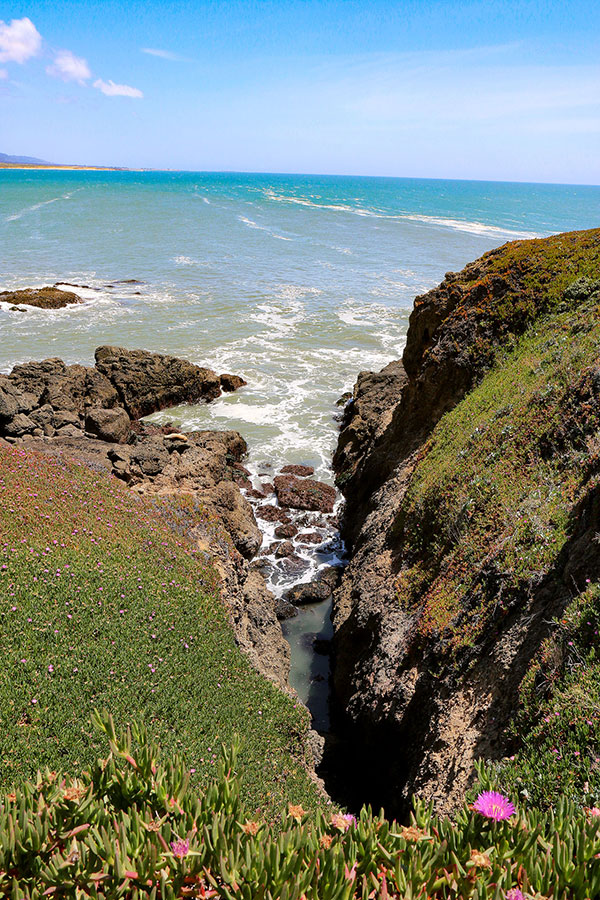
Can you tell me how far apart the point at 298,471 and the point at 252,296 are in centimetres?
3342

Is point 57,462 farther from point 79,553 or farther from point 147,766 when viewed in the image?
point 147,766

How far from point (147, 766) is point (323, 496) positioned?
58.0 feet

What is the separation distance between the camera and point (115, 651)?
30.9 feet

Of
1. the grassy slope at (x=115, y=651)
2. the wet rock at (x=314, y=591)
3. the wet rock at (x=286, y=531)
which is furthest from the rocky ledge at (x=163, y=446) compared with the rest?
the wet rock at (x=286, y=531)

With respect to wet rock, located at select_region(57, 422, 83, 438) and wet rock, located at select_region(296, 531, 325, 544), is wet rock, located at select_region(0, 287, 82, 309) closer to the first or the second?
wet rock, located at select_region(57, 422, 83, 438)

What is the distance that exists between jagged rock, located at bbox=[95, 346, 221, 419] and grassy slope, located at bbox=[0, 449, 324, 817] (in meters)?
16.1

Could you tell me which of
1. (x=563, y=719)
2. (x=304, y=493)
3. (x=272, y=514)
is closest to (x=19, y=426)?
(x=272, y=514)

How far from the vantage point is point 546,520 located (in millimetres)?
9219

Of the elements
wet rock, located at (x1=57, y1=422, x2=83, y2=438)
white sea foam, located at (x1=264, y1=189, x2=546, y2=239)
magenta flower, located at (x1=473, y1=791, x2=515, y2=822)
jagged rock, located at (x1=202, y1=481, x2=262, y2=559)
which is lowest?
jagged rock, located at (x1=202, y1=481, x2=262, y2=559)

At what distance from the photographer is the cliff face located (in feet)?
27.5

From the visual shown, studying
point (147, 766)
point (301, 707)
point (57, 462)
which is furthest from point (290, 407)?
point (147, 766)

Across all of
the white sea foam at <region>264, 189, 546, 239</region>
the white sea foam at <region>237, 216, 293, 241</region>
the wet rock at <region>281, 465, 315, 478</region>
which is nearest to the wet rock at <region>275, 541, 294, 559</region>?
the wet rock at <region>281, 465, 315, 478</region>

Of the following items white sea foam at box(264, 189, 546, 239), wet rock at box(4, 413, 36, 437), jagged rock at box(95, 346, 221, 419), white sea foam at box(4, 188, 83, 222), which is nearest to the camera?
wet rock at box(4, 413, 36, 437)

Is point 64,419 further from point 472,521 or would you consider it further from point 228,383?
point 472,521
